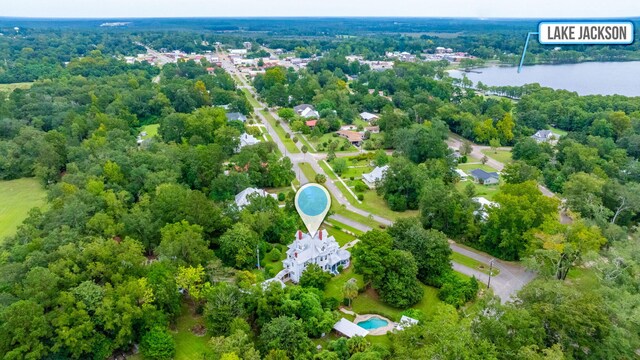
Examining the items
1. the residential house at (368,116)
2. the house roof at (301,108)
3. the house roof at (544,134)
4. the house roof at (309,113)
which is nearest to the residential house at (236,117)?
the house roof at (309,113)

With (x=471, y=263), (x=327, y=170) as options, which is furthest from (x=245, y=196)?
(x=471, y=263)

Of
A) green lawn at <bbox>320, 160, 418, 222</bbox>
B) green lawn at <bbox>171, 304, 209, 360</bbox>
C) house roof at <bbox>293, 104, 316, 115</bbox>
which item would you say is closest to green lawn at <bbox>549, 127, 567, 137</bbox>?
green lawn at <bbox>320, 160, 418, 222</bbox>

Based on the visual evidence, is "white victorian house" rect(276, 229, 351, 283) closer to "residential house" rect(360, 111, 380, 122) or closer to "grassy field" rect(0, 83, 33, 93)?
"residential house" rect(360, 111, 380, 122)

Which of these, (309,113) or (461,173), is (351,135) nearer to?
(309,113)

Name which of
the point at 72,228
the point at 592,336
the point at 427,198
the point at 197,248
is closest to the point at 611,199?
the point at 427,198

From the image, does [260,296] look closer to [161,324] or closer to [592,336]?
[161,324]

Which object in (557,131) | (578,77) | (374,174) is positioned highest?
(578,77)
